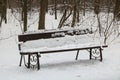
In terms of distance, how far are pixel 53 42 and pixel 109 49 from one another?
251cm

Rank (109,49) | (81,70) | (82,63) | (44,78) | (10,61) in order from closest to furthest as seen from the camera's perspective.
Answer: (44,78) < (81,70) < (82,63) < (10,61) < (109,49)

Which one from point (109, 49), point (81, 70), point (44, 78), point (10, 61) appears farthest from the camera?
point (109, 49)

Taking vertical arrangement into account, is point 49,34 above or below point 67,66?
above

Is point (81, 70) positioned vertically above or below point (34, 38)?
below

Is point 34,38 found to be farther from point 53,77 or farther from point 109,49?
point 109,49

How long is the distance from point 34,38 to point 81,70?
159cm

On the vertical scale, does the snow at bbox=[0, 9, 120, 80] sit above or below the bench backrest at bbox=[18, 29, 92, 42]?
below

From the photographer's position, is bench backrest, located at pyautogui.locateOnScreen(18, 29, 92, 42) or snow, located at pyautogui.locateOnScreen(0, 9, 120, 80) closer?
snow, located at pyautogui.locateOnScreen(0, 9, 120, 80)

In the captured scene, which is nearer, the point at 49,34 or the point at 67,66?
the point at 67,66

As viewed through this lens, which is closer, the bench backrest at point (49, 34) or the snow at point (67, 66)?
the snow at point (67, 66)

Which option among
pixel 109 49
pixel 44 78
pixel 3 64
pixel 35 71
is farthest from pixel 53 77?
pixel 109 49

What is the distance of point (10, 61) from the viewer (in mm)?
8172

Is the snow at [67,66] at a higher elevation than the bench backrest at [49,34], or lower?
lower

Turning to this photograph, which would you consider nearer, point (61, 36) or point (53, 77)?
point (53, 77)
